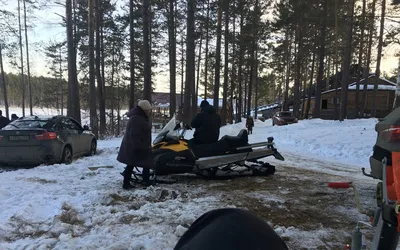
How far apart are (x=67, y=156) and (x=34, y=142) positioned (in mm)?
1141

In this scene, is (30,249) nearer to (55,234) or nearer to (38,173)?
(55,234)

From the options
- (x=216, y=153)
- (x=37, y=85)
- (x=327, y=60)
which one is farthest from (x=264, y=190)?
(x=37, y=85)

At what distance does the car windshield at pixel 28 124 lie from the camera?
27.4 feet

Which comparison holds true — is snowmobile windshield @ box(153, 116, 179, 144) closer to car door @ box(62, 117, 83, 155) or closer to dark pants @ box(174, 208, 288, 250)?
car door @ box(62, 117, 83, 155)

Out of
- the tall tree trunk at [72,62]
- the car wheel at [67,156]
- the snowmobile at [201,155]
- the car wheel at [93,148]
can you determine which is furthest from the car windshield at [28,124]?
the tall tree trunk at [72,62]

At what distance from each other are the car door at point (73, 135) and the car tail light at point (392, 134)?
8524mm

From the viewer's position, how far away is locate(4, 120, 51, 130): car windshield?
8362mm

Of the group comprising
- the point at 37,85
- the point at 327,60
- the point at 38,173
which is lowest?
the point at 38,173

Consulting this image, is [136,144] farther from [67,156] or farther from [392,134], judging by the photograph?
[392,134]

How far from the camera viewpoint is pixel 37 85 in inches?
2121

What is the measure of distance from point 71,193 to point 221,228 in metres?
4.93

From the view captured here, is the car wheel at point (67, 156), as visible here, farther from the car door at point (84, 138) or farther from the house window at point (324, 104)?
the house window at point (324, 104)

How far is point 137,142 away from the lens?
5969mm

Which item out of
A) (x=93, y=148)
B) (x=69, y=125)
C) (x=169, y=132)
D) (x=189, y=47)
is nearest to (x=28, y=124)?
(x=69, y=125)
